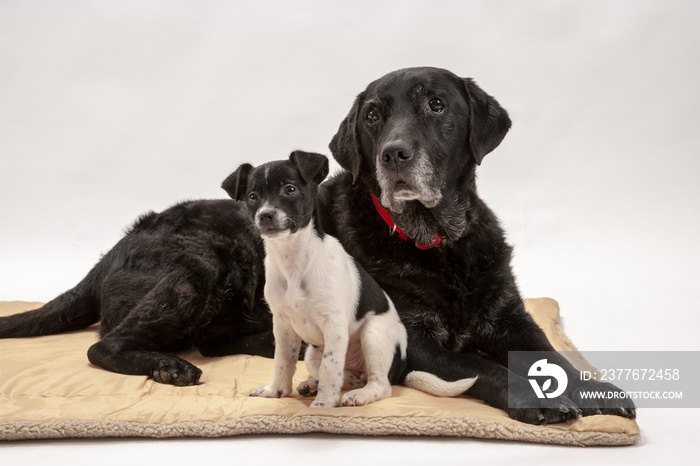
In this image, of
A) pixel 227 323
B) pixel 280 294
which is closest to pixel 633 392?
pixel 280 294

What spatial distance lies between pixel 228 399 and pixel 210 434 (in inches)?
10.6

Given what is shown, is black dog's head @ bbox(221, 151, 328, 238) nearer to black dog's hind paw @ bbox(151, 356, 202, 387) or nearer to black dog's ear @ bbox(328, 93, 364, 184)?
black dog's ear @ bbox(328, 93, 364, 184)

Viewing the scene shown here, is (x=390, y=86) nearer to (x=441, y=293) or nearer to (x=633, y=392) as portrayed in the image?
(x=441, y=293)

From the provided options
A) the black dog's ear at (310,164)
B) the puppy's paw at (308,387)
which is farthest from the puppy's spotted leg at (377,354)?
the black dog's ear at (310,164)

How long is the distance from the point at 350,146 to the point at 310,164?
0.83 metres

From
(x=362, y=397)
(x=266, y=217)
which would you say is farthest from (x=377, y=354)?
(x=266, y=217)

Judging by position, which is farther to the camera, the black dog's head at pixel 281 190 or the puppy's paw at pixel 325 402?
the puppy's paw at pixel 325 402

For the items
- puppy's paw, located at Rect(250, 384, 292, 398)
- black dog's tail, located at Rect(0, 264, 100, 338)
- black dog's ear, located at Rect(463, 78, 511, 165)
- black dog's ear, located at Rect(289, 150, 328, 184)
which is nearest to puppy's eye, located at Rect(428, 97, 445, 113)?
black dog's ear, located at Rect(463, 78, 511, 165)

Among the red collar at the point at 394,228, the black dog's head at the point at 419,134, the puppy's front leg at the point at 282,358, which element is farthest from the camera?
the red collar at the point at 394,228

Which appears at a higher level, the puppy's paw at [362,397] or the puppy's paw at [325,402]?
the puppy's paw at [362,397]

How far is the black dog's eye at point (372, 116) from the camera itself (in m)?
3.39

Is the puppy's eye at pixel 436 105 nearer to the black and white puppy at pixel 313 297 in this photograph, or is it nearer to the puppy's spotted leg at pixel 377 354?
the black and white puppy at pixel 313 297

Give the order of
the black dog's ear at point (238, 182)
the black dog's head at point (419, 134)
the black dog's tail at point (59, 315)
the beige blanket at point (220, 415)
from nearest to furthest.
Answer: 1. the beige blanket at point (220, 415)
2. the black dog's ear at point (238, 182)
3. the black dog's head at point (419, 134)
4. the black dog's tail at point (59, 315)

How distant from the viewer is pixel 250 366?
3.55m
